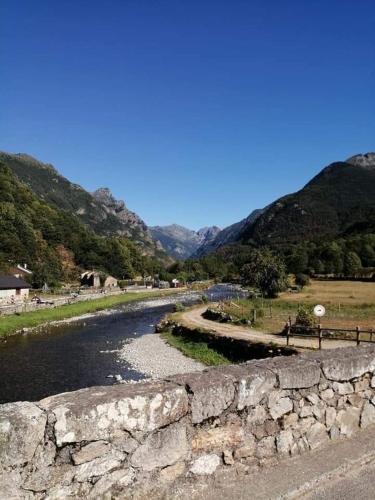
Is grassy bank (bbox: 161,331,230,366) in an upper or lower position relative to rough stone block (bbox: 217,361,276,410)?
lower

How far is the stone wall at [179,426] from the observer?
3.74 meters

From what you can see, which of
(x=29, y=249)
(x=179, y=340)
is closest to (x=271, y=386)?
(x=179, y=340)

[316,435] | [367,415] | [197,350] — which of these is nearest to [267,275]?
[197,350]

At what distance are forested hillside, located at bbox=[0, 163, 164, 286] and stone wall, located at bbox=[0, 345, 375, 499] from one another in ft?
315

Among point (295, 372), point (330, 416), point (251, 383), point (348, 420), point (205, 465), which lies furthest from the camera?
point (348, 420)

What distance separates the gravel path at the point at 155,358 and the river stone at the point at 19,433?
73.8 ft

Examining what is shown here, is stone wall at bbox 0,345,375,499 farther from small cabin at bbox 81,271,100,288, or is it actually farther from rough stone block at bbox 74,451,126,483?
small cabin at bbox 81,271,100,288

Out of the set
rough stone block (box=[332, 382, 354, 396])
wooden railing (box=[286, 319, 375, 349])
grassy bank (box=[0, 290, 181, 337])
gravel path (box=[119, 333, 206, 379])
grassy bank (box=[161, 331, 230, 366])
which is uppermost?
rough stone block (box=[332, 382, 354, 396])

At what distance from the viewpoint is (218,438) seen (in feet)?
15.7

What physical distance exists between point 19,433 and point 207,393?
6.76 ft

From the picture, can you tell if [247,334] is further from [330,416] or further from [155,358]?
[330,416]

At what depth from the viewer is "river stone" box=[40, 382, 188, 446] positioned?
387cm

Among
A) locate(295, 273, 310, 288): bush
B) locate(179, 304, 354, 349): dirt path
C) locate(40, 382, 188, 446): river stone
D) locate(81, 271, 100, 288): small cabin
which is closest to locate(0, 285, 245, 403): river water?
locate(179, 304, 354, 349): dirt path

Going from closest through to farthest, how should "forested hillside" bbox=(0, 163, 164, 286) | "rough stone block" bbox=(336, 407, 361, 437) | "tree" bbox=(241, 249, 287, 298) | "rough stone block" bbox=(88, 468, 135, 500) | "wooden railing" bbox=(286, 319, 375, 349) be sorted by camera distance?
"rough stone block" bbox=(88, 468, 135, 500) < "rough stone block" bbox=(336, 407, 361, 437) < "wooden railing" bbox=(286, 319, 375, 349) < "tree" bbox=(241, 249, 287, 298) < "forested hillside" bbox=(0, 163, 164, 286)
